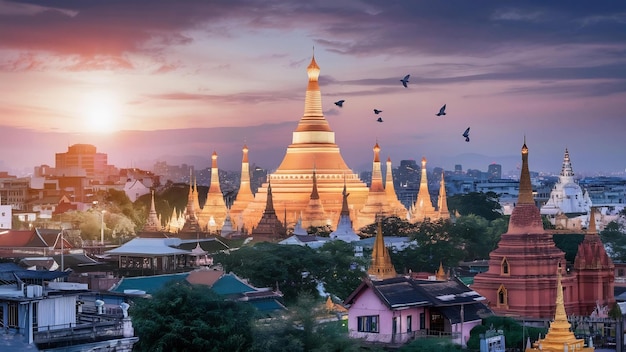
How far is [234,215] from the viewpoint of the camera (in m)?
91.0

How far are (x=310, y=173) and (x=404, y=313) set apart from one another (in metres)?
49.9

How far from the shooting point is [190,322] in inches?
1291

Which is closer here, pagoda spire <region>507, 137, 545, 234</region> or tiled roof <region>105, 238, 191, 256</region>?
pagoda spire <region>507, 137, 545, 234</region>

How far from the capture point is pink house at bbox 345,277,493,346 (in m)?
37.6

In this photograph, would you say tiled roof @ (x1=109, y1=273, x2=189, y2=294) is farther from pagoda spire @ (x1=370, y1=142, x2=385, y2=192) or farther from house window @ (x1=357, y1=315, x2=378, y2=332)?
pagoda spire @ (x1=370, y1=142, x2=385, y2=192)

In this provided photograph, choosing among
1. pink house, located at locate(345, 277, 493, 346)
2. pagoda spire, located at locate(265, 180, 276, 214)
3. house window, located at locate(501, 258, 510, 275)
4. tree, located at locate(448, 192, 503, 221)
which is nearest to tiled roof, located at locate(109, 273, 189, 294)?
pink house, located at locate(345, 277, 493, 346)

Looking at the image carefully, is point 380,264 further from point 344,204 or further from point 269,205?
point 269,205

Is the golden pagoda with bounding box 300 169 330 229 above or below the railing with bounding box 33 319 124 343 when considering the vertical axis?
above

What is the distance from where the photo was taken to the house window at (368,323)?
3775 centimetres

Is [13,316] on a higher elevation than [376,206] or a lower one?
lower

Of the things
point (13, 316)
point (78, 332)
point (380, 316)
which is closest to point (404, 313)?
point (380, 316)

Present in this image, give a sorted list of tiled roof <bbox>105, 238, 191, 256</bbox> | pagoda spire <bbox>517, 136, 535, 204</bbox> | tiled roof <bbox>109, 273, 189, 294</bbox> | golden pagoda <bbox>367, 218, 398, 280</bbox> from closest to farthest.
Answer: tiled roof <bbox>109, 273, 189, 294</bbox>, pagoda spire <bbox>517, 136, 535, 204</bbox>, golden pagoda <bbox>367, 218, 398, 280</bbox>, tiled roof <bbox>105, 238, 191, 256</bbox>

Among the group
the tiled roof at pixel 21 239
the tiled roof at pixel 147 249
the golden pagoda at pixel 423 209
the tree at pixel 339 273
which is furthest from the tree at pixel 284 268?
the golden pagoda at pixel 423 209

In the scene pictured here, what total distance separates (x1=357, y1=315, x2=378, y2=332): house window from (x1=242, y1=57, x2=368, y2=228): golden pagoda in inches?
1820
